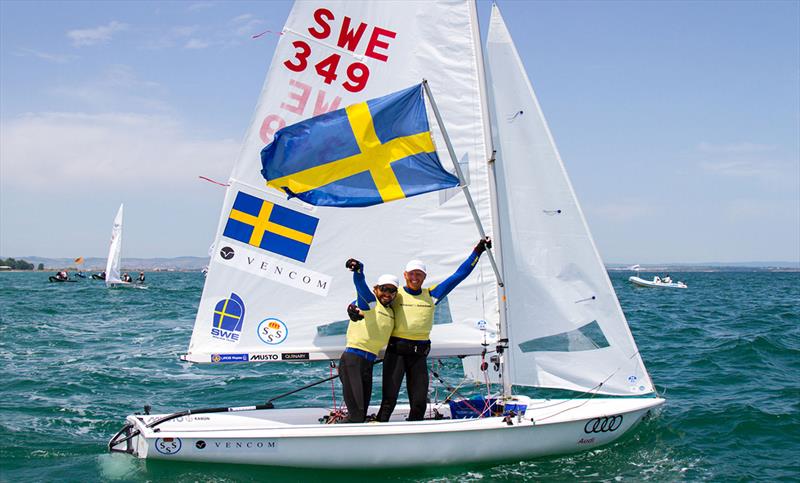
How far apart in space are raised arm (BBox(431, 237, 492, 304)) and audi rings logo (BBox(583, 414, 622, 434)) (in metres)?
2.00

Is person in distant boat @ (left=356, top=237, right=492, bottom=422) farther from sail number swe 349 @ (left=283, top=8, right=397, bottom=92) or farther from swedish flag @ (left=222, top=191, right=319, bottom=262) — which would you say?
sail number swe 349 @ (left=283, top=8, right=397, bottom=92)

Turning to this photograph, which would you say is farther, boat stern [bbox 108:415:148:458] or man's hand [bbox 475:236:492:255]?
boat stern [bbox 108:415:148:458]

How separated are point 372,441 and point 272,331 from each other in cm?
160

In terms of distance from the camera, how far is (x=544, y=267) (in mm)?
7719

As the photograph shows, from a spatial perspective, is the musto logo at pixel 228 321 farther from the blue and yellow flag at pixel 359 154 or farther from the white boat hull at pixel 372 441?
the blue and yellow flag at pixel 359 154

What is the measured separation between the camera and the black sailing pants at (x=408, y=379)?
23.2 feet

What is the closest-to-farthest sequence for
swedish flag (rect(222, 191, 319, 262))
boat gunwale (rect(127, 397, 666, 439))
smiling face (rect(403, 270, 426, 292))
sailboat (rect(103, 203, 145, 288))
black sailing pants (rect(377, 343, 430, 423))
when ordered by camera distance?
boat gunwale (rect(127, 397, 666, 439)) → smiling face (rect(403, 270, 426, 292)) → black sailing pants (rect(377, 343, 430, 423)) → swedish flag (rect(222, 191, 319, 262)) → sailboat (rect(103, 203, 145, 288))

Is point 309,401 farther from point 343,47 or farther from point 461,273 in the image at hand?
point 343,47

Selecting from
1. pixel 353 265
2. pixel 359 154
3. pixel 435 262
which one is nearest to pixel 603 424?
pixel 435 262

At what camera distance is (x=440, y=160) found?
7.37m

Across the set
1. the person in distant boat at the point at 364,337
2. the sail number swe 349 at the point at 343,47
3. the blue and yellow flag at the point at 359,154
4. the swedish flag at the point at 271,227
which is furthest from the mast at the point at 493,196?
the swedish flag at the point at 271,227

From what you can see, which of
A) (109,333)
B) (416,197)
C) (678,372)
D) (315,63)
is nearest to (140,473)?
(416,197)

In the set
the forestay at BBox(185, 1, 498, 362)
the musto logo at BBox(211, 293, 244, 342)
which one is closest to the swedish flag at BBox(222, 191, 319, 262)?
the forestay at BBox(185, 1, 498, 362)

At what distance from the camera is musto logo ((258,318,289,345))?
7422 mm
